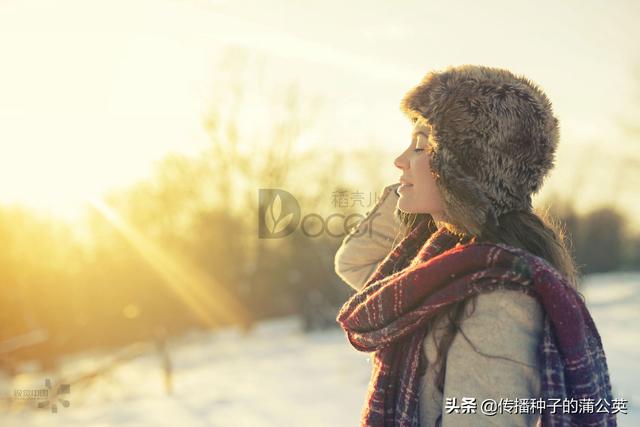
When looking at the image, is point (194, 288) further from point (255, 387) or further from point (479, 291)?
point (479, 291)

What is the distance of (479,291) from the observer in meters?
1.45

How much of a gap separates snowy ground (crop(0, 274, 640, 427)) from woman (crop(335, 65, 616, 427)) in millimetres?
Result: 3675

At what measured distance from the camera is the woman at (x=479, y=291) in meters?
1.42

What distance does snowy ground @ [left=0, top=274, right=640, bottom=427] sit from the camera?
18.1 ft

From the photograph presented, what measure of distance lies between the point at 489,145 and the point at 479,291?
1.38 ft

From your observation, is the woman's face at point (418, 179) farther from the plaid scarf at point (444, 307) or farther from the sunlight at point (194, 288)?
the sunlight at point (194, 288)

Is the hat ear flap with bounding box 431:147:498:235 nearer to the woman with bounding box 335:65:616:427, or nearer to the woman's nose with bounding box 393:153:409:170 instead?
the woman with bounding box 335:65:616:427

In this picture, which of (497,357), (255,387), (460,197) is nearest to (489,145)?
(460,197)

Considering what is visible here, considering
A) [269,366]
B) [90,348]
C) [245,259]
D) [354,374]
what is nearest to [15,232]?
[90,348]

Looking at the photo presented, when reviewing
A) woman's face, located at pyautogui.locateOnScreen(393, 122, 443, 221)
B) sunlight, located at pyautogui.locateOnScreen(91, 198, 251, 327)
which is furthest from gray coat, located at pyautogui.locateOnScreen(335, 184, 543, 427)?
sunlight, located at pyautogui.locateOnScreen(91, 198, 251, 327)

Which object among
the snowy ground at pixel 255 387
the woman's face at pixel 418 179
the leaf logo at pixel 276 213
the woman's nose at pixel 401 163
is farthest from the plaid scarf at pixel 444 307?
the leaf logo at pixel 276 213

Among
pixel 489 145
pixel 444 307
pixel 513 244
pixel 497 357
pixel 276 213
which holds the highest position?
pixel 276 213

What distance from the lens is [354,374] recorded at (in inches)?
280

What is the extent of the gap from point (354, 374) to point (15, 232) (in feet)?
43.3
